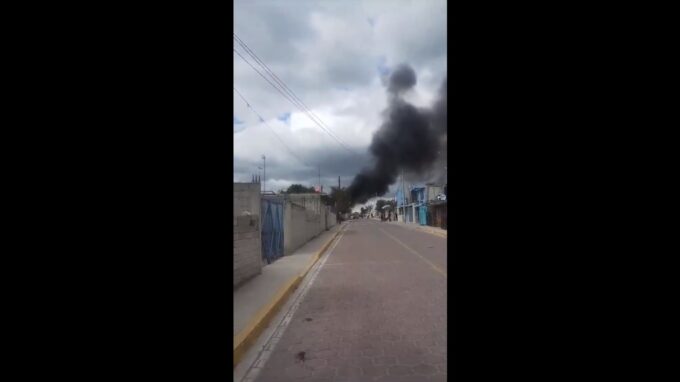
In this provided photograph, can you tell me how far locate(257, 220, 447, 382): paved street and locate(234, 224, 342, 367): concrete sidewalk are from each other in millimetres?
354

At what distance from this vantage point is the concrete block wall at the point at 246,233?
7.38 m

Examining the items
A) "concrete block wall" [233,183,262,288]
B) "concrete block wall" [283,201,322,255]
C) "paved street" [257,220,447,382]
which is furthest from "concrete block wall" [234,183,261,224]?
"concrete block wall" [283,201,322,255]

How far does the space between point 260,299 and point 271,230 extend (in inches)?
213

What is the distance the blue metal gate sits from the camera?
10.7m

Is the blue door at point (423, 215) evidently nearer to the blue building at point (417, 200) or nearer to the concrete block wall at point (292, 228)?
the blue building at point (417, 200)

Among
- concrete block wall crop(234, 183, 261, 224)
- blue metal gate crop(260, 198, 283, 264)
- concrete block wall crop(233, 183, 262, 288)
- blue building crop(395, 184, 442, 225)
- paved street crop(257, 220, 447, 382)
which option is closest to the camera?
paved street crop(257, 220, 447, 382)

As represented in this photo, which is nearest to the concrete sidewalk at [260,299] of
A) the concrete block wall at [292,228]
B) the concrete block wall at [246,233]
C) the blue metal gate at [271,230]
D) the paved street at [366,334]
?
the concrete block wall at [246,233]

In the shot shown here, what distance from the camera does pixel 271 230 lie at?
1164cm

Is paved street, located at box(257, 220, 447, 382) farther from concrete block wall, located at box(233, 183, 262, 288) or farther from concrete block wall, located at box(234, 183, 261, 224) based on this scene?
concrete block wall, located at box(234, 183, 261, 224)

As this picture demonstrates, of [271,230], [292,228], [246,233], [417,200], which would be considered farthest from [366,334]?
[417,200]

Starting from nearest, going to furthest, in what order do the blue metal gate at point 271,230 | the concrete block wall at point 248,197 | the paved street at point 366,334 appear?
the paved street at point 366,334
the concrete block wall at point 248,197
the blue metal gate at point 271,230

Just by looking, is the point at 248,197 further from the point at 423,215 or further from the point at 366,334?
the point at 423,215

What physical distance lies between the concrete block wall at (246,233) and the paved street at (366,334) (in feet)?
4.57
